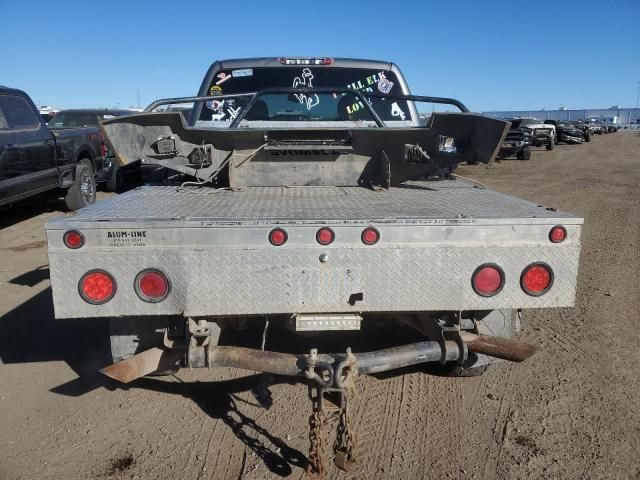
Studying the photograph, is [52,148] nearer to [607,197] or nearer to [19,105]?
[19,105]

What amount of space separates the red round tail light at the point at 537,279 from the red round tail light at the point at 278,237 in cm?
130

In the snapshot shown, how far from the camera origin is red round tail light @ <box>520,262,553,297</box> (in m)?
2.90

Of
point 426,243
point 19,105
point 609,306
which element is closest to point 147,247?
point 426,243

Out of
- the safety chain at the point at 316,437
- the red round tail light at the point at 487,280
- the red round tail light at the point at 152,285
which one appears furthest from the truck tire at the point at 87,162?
the red round tail light at the point at 487,280

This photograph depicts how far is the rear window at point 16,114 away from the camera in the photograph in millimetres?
7880

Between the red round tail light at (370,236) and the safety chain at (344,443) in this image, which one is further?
the red round tail light at (370,236)

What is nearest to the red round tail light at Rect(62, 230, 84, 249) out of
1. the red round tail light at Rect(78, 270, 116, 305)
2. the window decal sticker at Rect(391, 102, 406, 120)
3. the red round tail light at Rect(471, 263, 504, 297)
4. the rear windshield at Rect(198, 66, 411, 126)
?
the red round tail light at Rect(78, 270, 116, 305)

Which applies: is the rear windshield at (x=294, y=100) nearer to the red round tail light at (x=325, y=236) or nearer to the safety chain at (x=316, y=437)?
the red round tail light at (x=325, y=236)

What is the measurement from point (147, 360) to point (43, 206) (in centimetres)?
907

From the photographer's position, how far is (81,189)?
32.8 feet

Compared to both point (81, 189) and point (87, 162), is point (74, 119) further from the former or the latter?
point (81, 189)

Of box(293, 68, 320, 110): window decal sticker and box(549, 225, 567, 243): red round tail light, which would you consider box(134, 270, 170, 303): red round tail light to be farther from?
box(293, 68, 320, 110): window decal sticker

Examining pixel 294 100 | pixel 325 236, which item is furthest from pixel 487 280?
pixel 294 100

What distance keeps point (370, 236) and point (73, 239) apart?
150 cm
